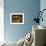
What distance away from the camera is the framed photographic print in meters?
5.49

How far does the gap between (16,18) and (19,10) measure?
1.23ft

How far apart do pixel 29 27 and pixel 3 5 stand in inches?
55.5

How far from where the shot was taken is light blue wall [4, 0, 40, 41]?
5.43 meters

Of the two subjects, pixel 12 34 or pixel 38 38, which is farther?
pixel 12 34

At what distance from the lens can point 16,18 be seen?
558cm

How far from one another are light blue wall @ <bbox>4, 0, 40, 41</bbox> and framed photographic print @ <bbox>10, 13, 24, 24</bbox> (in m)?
0.13

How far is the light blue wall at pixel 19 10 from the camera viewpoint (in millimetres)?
5434

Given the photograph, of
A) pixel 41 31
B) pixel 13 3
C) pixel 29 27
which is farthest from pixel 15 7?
pixel 41 31

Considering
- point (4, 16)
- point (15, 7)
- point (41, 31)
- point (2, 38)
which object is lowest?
point (2, 38)

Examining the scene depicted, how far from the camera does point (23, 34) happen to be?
550 centimetres

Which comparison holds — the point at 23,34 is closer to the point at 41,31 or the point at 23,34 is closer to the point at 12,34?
the point at 12,34

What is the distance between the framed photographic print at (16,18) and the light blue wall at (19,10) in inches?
5.0

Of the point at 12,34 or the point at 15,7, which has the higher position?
the point at 15,7

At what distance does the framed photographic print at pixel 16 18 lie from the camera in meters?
5.49
